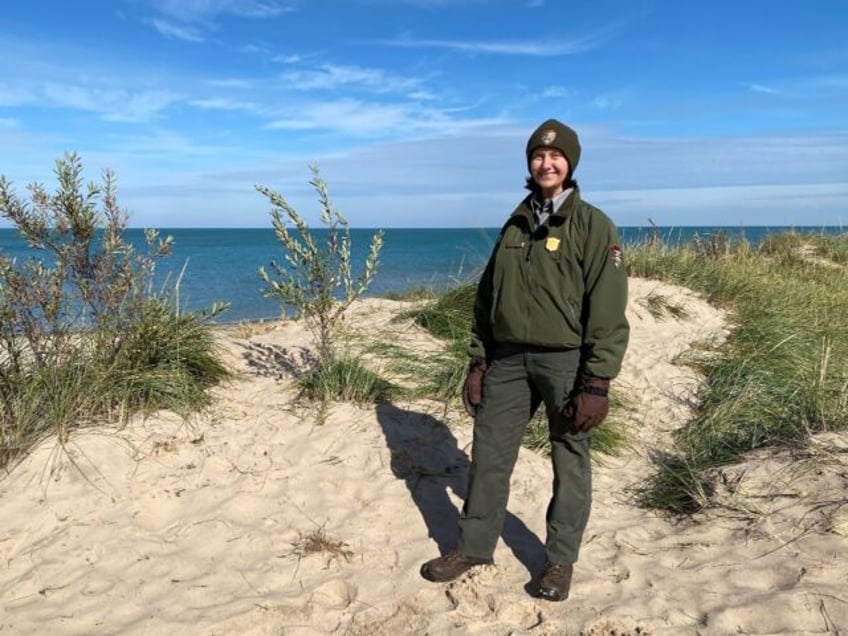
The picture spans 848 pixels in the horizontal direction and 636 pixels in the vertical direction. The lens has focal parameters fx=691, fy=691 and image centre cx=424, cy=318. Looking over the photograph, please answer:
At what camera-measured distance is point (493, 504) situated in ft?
11.8

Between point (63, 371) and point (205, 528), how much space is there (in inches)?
71.1

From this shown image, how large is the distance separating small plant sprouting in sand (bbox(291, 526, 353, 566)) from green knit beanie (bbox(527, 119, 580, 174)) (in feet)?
7.87

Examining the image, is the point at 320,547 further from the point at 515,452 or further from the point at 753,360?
the point at 753,360

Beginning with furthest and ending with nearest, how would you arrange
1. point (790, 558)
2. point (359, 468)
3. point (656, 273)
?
Answer: point (656, 273), point (359, 468), point (790, 558)

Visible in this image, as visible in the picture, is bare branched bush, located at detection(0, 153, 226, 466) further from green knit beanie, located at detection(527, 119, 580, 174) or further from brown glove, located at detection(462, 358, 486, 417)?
green knit beanie, located at detection(527, 119, 580, 174)

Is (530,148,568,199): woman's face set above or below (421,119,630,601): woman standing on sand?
above

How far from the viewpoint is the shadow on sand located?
13.2 feet

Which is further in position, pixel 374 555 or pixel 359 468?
pixel 359 468

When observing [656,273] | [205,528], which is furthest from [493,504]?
[656,273]

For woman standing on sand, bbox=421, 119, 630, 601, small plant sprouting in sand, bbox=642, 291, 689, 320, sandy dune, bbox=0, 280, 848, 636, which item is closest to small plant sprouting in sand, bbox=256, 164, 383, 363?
sandy dune, bbox=0, 280, 848, 636

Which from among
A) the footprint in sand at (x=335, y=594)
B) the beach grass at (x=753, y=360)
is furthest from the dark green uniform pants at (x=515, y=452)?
the beach grass at (x=753, y=360)

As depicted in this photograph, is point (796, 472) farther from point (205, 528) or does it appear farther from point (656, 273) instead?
point (656, 273)

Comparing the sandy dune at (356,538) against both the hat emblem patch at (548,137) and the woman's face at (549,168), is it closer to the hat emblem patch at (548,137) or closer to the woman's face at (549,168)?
the woman's face at (549,168)

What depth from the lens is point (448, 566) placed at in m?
3.60
